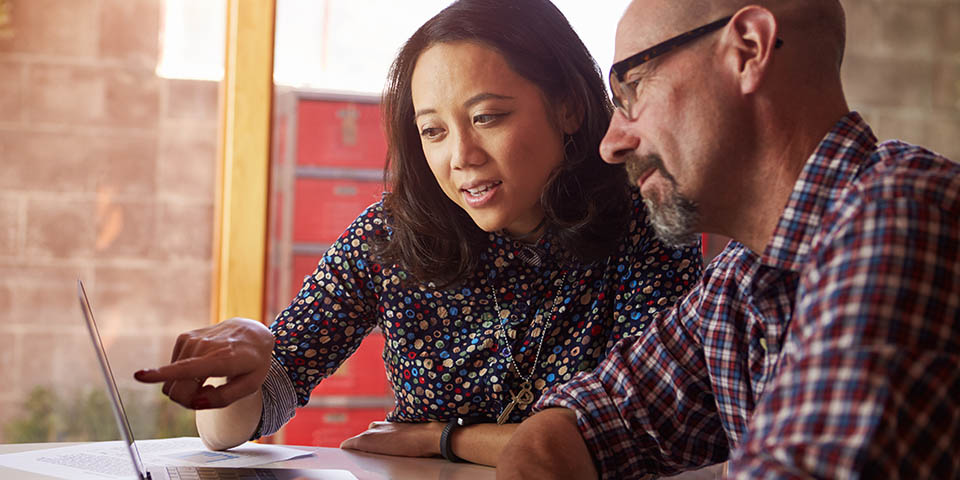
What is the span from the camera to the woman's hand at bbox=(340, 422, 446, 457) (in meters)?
1.39

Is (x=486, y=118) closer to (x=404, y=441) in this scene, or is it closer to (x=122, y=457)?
(x=404, y=441)

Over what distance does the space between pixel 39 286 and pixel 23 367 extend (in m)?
0.27

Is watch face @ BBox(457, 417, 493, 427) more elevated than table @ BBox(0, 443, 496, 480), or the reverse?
watch face @ BBox(457, 417, 493, 427)

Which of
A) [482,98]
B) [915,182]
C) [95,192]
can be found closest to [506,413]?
[482,98]

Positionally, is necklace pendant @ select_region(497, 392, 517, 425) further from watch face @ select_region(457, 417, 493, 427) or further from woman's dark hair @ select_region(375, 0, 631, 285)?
woman's dark hair @ select_region(375, 0, 631, 285)

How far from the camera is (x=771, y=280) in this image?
0.92 metres

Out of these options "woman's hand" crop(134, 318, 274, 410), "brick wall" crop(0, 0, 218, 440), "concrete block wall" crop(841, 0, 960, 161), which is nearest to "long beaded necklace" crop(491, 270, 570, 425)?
"woman's hand" crop(134, 318, 274, 410)

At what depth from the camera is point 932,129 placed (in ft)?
11.5

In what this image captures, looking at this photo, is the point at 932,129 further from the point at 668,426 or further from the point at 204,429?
the point at 204,429

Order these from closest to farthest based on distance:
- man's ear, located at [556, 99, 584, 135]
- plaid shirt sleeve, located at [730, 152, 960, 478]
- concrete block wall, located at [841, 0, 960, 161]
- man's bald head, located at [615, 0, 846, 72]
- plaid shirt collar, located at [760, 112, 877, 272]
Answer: plaid shirt sleeve, located at [730, 152, 960, 478] < plaid shirt collar, located at [760, 112, 877, 272] < man's bald head, located at [615, 0, 846, 72] < man's ear, located at [556, 99, 584, 135] < concrete block wall, located at [841, 0, 960, 161]

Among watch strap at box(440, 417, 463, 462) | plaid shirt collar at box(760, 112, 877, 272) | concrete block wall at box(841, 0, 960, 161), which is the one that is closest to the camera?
plaid shirt collar at box(760, 112, 877, 272)

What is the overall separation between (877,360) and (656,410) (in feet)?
1.73

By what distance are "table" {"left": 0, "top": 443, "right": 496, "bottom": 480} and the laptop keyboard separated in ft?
0.25

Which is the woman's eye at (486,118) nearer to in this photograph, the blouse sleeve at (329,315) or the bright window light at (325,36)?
the blouse sleeve at (329,315)
